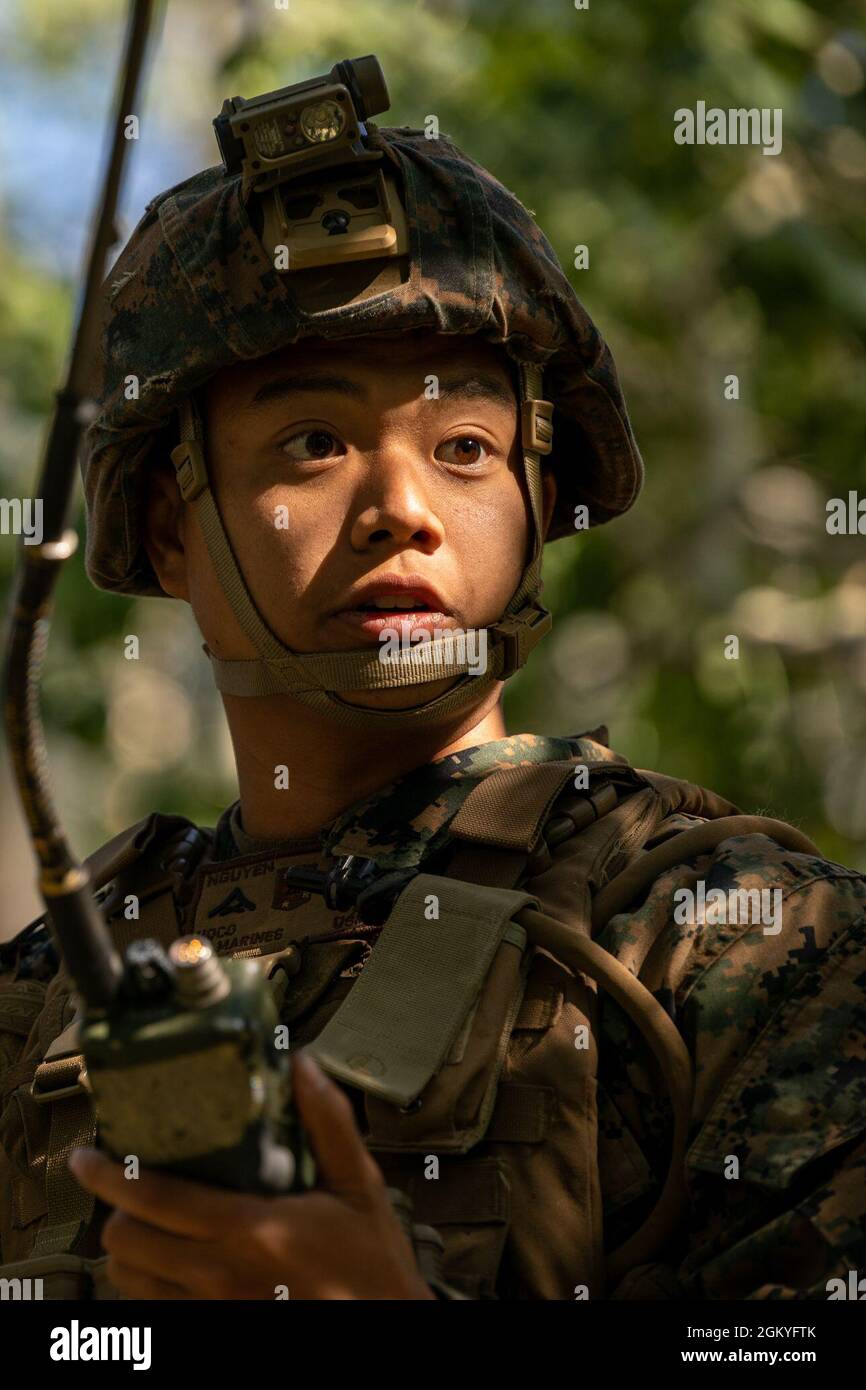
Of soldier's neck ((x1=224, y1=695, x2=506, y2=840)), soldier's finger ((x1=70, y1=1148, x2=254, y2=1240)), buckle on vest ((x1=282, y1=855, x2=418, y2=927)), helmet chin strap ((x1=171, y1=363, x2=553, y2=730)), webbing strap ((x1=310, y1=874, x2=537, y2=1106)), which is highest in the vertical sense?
helmet chin strap ((x1=171, y1=363, x2=553, y2=730))

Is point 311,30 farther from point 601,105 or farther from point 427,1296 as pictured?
point 427,1296

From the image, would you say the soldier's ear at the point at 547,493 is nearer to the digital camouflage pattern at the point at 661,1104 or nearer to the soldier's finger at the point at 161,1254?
the digital camouflage pattern at the point at 661,1104

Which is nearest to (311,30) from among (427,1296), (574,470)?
(574,470)

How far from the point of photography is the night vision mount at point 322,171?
380 cm

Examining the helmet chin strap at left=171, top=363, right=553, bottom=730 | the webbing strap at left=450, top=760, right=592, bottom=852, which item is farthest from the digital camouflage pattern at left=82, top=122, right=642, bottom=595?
the webbing strap at left=450, top=760, right=592, bottom=852

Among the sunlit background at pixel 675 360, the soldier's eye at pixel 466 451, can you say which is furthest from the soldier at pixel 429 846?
the sunlit background at pixel 675 360

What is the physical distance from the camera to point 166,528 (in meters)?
4.31

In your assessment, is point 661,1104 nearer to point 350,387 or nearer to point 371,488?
point 371,488

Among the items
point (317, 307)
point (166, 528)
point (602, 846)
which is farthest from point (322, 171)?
point (602, 846)

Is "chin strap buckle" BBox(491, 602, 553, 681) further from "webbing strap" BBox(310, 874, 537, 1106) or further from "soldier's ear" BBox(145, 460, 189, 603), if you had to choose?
"soldier's ear" BBox(145, 460, 189, 603)

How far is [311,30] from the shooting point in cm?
938

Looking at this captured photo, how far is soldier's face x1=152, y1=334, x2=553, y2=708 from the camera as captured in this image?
3748 millimetres

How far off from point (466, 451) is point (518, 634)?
1.23ft

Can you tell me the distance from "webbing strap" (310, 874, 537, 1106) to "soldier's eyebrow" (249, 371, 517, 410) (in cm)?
100
